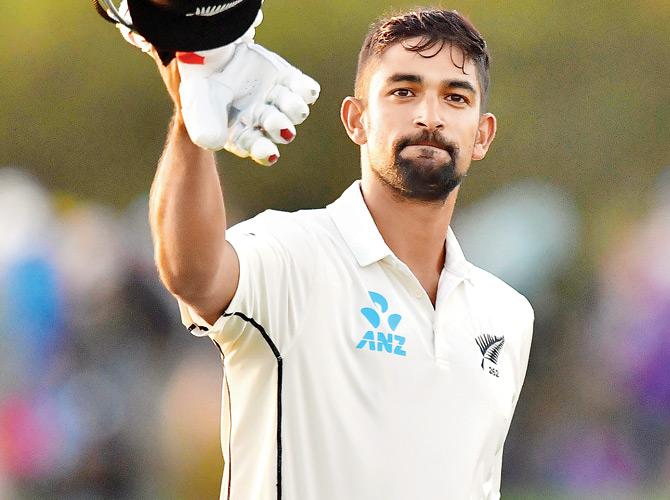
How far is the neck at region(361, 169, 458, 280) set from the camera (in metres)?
1.88

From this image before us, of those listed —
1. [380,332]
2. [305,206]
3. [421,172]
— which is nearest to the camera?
[380,332]

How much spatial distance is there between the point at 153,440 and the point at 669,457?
152cm

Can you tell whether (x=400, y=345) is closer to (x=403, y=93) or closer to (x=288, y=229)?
(x=288, y=229)

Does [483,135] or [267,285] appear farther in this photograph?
[483,135]

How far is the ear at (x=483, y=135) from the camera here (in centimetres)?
203

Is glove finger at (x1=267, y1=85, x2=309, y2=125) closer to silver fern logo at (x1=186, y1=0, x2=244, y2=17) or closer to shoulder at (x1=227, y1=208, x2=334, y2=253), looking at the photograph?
silver fern logo at (x1=186, y1=0, x2=244, y2=17)

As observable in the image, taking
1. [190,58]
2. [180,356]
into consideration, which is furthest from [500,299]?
[180,356]

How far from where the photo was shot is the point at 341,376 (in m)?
1.65

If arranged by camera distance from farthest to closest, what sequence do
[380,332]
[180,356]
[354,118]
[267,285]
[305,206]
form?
1. [305,206]
2. [180,356]
3. [354,118]
4. [380,332]
5. [267,285]

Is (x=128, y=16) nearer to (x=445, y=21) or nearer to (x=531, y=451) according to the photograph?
(x=445, y=21)

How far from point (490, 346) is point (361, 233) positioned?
312mm

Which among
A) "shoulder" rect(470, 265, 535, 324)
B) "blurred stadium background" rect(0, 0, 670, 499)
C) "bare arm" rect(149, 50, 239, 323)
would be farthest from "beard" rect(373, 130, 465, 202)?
"blurred stadium background" rect(0, 0, 670, 499)

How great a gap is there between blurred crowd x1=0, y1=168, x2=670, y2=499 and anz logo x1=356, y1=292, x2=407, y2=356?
5.10 feet

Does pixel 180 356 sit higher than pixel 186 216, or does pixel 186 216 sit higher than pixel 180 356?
pixel 186 216
